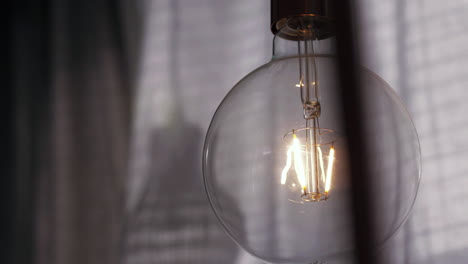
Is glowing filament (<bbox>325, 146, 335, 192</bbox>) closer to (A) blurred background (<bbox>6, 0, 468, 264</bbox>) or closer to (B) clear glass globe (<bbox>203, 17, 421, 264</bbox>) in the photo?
(B) clear glass globe (<bbox>203, 17, 421, 264</bbox>)

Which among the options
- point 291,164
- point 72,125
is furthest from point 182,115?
point 291,164

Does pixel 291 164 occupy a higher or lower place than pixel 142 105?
lower

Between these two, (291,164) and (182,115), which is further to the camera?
(182,115)

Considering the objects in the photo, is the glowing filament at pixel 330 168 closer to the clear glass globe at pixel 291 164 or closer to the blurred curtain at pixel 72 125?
the clear glass globe at pixel 291 164

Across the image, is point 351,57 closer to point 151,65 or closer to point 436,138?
point 436,138

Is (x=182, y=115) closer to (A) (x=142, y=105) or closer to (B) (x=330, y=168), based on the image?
(A) (x=142, y=105)

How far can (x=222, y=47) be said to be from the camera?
3.21 feet

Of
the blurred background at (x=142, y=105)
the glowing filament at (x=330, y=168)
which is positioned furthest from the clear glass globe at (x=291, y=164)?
the blurred background at (x=142, y=105)

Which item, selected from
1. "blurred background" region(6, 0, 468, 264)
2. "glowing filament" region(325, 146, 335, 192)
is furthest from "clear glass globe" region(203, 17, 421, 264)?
"blurred background" region(6, 0, 468, 264)

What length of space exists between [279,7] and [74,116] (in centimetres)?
65

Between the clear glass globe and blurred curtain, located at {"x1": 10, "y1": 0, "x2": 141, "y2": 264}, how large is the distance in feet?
1.75

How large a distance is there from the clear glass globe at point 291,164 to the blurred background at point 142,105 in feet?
1.02

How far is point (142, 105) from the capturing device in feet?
3.29

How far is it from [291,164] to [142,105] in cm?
56
